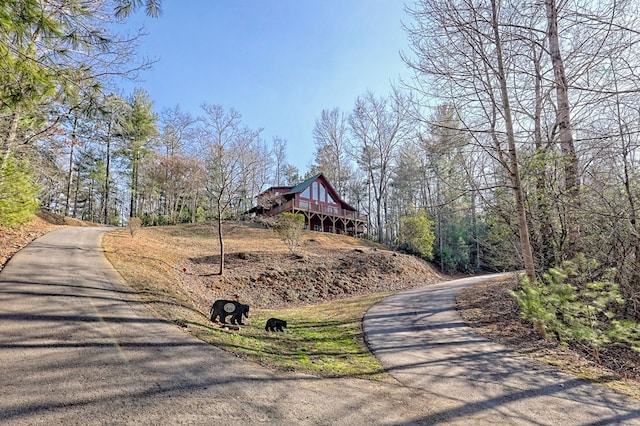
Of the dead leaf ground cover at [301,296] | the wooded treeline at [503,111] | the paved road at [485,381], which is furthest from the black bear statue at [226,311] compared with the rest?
the wooded treeline at [503,111]

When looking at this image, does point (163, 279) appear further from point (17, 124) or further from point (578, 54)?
point (578, 54)

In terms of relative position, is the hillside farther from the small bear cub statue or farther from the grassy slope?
the small bear cub statue

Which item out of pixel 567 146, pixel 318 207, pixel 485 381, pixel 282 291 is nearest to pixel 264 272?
pixel 282 291

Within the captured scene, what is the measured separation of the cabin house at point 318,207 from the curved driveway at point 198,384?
66.2ft

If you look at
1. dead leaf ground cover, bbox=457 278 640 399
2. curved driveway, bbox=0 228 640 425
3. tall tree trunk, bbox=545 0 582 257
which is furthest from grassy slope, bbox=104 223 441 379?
tall tree trunk, bbox=545 0 582 257

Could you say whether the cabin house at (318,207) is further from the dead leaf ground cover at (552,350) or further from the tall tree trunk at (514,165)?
the tall tree trunk at (514,165)

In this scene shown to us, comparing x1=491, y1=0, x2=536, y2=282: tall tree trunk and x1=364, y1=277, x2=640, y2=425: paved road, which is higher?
x1=491, y1=0, x2=536, y2=282: tall tree trunk

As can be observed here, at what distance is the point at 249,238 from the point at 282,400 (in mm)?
19002

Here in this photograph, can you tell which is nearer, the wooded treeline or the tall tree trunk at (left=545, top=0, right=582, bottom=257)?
the wooded treeline

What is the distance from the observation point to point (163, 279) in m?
7.89

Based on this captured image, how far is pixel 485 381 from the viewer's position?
3900mm

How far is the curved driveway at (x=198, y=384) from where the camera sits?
258 centimetres

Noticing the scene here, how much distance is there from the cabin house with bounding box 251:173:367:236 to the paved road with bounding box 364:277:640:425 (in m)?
19.9

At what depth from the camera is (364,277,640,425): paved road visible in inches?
121
